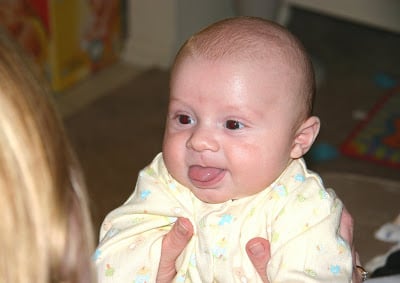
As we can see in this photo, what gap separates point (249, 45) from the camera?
1.22m

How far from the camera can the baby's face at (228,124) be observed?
1.21 metres

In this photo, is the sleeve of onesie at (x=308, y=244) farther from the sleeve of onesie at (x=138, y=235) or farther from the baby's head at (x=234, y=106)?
the sleeve of onesie at (x=138, y=235)

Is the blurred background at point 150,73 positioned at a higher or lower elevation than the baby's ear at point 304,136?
lower

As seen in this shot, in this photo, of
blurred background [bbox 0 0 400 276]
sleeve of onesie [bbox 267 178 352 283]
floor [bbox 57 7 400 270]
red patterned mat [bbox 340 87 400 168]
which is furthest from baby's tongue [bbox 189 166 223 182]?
red patterned mat [bbox 340 87 400 168]

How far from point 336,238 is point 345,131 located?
2179 millimetres

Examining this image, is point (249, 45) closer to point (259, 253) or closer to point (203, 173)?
point (203, 173)

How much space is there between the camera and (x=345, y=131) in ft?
11.0

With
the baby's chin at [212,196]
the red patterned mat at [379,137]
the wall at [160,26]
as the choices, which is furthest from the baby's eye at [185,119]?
the wall at [160,26]

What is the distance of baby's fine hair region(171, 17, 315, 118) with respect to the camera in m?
1.22

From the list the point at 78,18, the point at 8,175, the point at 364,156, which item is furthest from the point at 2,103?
the point at 78,18

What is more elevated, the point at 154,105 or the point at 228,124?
the point at 228,124

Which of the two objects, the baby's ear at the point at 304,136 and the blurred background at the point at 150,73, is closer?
the baby's ear at the point at 304,136

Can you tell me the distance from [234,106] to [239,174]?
104 mm


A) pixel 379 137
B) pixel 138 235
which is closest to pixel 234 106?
pixel 138 235
